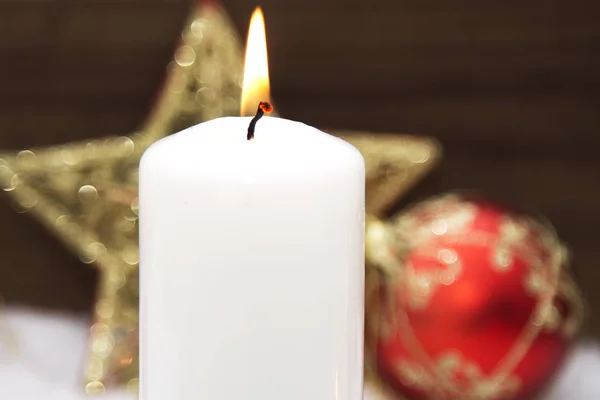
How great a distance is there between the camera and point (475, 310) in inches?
20.5

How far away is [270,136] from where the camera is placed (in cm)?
29

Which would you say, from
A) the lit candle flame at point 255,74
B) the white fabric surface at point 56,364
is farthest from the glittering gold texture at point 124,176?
the lit candle flame at point 255,74

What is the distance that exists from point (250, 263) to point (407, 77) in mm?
490

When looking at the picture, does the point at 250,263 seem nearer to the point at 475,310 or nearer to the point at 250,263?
the point at 250,263

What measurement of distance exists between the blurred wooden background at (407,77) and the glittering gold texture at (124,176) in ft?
0.23

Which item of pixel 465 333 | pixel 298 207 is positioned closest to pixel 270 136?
pixel 298 207

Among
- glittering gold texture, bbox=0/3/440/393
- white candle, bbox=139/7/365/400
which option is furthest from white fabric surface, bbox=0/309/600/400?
white candle, bbox=139/7/365/400

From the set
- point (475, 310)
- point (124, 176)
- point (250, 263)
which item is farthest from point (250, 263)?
point (124, 176)

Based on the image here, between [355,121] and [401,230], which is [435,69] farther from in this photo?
[401,230]

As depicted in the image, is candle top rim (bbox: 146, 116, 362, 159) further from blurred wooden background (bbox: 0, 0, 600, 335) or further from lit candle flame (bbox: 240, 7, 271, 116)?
blurred wooden background (bbox: 0, 0, 600, 335)

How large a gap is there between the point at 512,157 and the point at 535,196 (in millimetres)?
49

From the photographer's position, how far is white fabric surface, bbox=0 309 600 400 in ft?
2.04

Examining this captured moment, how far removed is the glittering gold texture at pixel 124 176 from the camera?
25.4 inches

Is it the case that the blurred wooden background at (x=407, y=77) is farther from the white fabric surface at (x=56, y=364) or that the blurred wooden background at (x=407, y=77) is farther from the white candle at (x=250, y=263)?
the white candle at (x=250, y=263)
